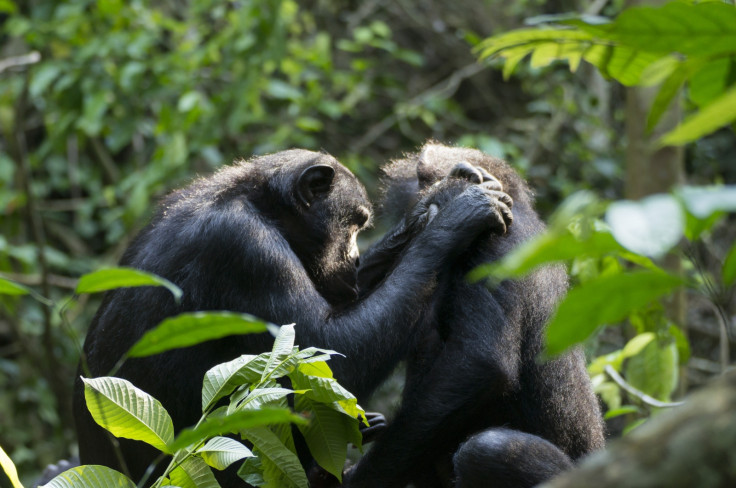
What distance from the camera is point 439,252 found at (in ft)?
9.53

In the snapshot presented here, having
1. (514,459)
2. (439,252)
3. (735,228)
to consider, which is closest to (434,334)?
(439,252)

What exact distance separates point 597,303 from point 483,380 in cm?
185

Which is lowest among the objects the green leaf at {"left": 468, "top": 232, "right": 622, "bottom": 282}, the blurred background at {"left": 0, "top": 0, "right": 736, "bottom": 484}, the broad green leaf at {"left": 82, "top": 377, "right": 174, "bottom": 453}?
the blurred background at {"left": 0, "top": 0, "right": 736, "bottom": 484}

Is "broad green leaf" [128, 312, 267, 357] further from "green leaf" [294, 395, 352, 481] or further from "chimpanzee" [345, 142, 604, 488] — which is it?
"chimpanzee" [345, 142, 604, 488]

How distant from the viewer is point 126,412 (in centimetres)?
180

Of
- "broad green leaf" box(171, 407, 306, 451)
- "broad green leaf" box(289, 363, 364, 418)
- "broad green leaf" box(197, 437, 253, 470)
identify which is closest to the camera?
"broad green leaf" box(171, 407, 306, 451)

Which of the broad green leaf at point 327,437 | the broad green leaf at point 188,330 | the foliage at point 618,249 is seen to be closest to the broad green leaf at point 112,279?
the broad green leaf at point 188,330

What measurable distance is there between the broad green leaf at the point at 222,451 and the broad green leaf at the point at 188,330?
537 mm

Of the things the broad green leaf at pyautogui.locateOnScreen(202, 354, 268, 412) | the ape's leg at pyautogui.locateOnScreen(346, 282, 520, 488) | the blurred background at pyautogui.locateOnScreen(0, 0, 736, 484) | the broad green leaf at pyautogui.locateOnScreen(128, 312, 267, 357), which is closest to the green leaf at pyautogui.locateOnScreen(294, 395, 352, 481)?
the broad green leaf at pyautogui.locateOnScreen(202, 354, 268, 412)

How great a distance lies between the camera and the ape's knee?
2471mm

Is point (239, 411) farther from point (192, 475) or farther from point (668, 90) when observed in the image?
point (668, 90)

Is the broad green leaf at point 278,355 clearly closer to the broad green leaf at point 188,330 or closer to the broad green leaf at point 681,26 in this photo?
the broad green leaf at point 188,330

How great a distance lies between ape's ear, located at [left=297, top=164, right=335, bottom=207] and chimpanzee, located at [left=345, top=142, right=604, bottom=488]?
1.45 feet

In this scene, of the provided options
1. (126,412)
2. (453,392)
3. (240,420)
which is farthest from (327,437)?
(240,420)
